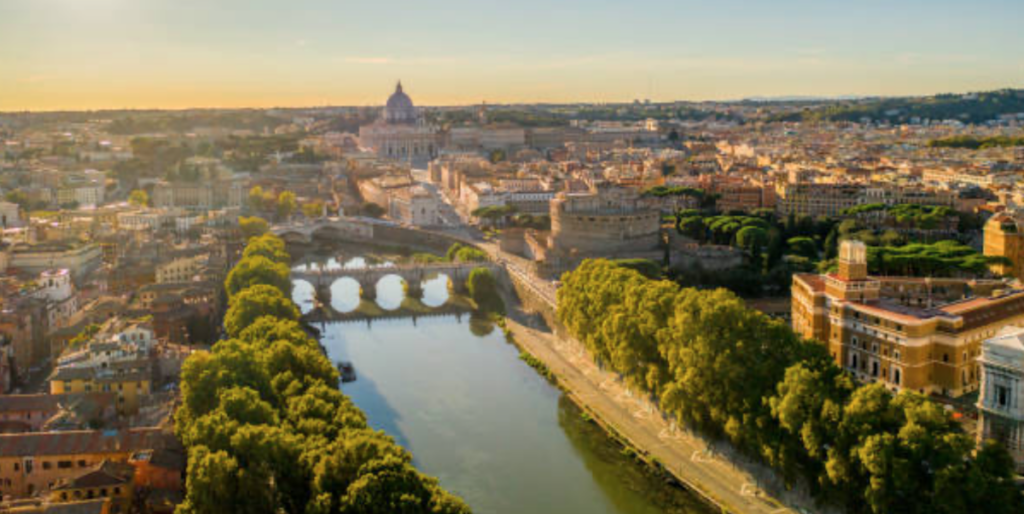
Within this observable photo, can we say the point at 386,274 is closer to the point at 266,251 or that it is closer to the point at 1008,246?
the point at 266,251

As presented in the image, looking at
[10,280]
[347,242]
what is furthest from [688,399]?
[347,242]

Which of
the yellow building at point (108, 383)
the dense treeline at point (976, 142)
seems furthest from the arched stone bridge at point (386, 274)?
the dense treeline at point (976, 142)

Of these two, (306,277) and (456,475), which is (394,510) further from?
(306,277)

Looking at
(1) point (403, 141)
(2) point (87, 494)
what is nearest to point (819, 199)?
(2) point (87, 494)

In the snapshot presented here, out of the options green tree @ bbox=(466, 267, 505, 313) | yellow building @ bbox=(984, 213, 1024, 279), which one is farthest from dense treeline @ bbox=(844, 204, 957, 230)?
green tree @ bbox=(466, 267, 505, 313)

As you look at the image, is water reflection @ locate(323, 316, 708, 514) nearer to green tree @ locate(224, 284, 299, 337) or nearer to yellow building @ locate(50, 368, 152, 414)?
green tree @ locate(224, 284, 299, 337)

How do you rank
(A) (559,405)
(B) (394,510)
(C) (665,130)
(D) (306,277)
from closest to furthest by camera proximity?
(B) (394,510)
(A) (559,405)
(D) (306,277)
(C) (665,130)
